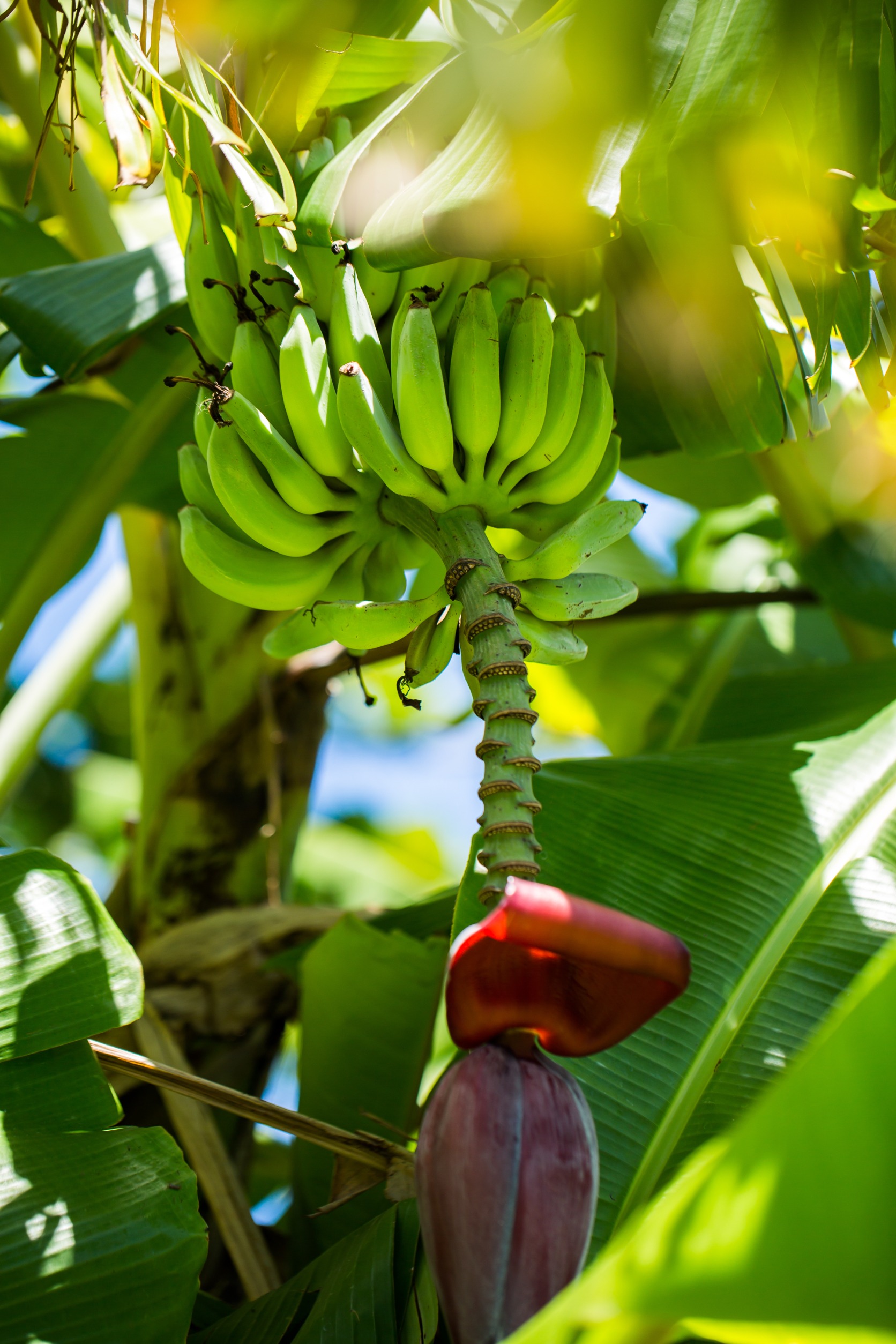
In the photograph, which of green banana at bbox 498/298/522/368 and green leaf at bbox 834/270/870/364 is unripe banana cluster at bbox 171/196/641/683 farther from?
green leaf at bbox 834/270/870/364

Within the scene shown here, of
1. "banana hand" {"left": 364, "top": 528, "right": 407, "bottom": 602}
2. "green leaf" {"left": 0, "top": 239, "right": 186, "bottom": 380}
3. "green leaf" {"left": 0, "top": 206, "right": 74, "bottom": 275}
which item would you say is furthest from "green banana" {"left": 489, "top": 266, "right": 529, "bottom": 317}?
"green leaf" {"left": 0, "top": 206, "right": 74, "bottom": 275}

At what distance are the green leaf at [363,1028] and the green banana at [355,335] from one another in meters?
0.57

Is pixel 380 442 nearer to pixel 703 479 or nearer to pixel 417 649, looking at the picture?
pixel 417 649

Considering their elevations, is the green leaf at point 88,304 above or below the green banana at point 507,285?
above

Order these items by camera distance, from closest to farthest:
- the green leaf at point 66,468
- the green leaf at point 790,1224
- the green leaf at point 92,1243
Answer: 1. the green leaf at point 790,1224
2. the green leaf at point 92,1243
3. the green leaf at point 66,468

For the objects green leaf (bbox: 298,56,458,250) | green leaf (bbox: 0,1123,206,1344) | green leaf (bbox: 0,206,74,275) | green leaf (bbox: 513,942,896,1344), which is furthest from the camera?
green leaf (bbox: 0,206,74,275)

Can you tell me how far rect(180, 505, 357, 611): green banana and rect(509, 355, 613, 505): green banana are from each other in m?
0.15

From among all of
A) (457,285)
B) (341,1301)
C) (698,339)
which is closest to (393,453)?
(457,285)

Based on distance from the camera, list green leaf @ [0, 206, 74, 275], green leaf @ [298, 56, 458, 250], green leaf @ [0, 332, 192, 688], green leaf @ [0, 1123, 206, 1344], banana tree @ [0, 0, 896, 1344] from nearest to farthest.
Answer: banana tree @ [0, 0, 896, 1344] → green leaf @ [0, 1123, 206, 1344] → green leaf @ [298, 56, 458, 250] → green leaf @ [0, 332, 192, 688] → green leaf @ [0, 206, 74, 275]

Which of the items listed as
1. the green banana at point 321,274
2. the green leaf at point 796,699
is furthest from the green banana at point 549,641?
the green leaf at point 796,699

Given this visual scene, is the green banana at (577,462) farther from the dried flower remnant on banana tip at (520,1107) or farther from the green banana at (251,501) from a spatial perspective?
the dried flower remnant on banana tip at (520,1107)

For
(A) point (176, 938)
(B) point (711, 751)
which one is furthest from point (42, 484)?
(B) point (711, 751)

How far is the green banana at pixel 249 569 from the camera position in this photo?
2.35 feet

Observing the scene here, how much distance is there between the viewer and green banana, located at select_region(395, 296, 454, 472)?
0.67m
